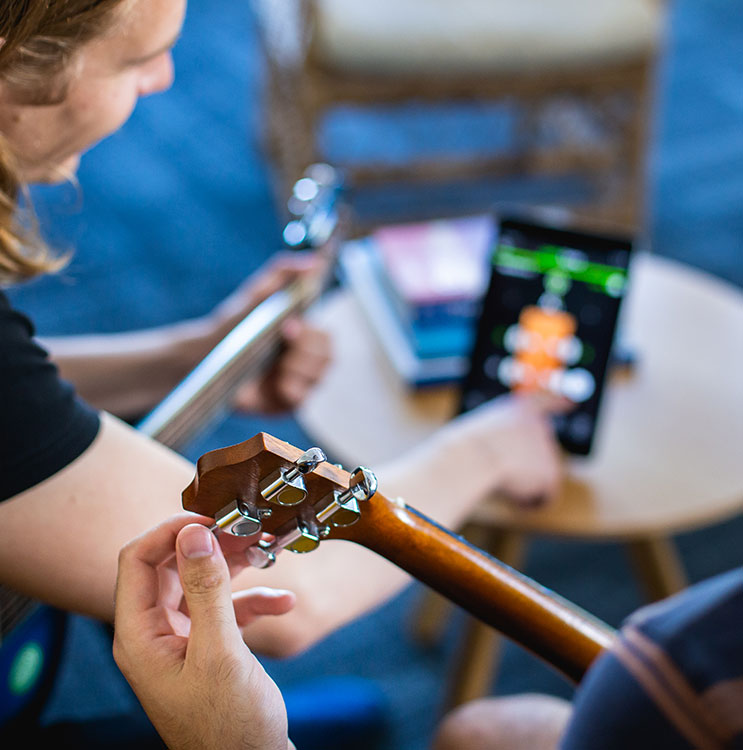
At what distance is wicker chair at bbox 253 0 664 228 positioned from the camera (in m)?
1.70

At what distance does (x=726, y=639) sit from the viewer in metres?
0.44

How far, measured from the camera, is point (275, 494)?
0.41m

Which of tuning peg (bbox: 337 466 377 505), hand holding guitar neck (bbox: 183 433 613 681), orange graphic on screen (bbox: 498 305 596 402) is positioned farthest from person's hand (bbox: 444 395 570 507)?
tuning peg (bbox: 337 466 377 505)

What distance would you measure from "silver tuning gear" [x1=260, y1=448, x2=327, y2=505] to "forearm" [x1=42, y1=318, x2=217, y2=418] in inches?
21.8

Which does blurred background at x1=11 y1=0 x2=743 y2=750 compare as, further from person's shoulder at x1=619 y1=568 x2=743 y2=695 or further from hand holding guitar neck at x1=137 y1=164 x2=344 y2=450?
person's shoulder at x1=619 y1=568 x2=743 y2=695

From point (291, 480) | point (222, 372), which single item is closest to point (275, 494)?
point (291, 480)

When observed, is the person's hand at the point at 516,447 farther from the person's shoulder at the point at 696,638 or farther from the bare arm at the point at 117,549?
the person's shoulder at the point at 696,638

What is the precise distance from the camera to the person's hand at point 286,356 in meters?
0.98

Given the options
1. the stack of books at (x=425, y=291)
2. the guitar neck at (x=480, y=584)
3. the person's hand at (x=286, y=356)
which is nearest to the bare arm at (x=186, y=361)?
the person's hand at (x=286, y=356)

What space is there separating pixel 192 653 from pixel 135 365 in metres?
0.59

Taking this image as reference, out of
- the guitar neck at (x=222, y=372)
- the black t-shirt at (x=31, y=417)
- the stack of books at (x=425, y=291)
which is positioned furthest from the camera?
the stack of books at (x=425, y=291)

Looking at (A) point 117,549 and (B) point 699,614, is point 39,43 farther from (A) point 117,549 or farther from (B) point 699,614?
(B) point 699,614

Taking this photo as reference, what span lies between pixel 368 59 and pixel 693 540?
1.03 m

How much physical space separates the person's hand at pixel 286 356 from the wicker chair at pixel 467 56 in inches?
32.7
